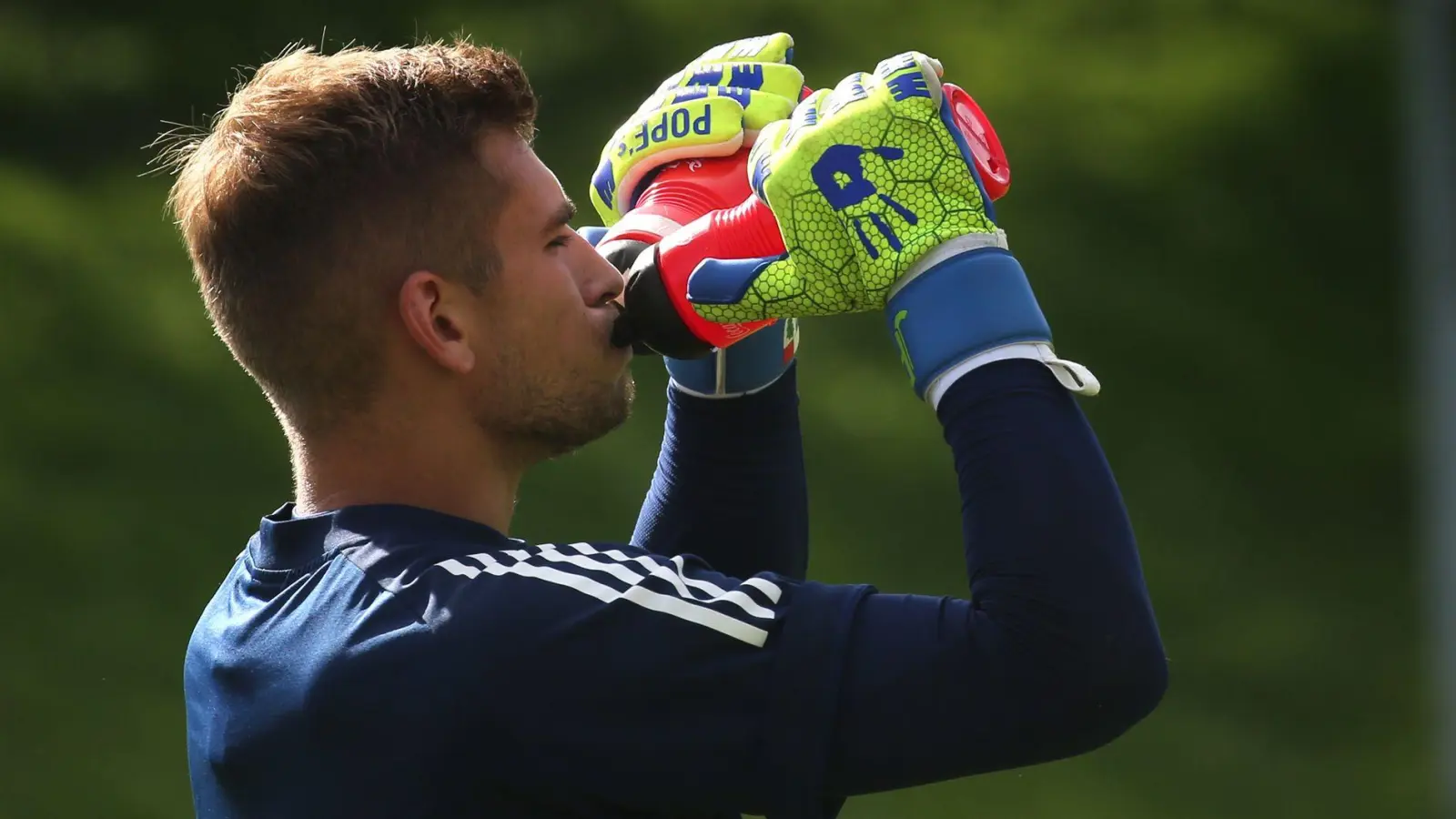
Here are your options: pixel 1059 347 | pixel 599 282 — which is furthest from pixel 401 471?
pixel 1059 347

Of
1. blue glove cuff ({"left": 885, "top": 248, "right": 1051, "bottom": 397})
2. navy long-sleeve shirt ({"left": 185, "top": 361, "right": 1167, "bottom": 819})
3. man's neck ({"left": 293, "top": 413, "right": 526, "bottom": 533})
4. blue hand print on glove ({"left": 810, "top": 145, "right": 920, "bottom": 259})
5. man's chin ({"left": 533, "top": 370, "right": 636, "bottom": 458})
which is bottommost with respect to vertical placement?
navy long-sleeve shirt ({"left": 185, "top": 361, "right": 1167, "bottom": 819})

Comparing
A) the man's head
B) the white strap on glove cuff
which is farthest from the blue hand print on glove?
the man's head

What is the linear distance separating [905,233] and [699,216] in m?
0.43

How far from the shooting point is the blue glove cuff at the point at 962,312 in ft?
3.90

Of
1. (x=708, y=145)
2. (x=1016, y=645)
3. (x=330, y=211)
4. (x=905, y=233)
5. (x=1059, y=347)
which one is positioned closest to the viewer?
(x=1016, y=645)

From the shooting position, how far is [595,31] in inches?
148

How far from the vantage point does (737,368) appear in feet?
5.50

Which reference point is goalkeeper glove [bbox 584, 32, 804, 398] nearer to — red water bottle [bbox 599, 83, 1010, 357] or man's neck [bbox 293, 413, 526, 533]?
red water bottle [bbox 599, 83, 1010, 357]

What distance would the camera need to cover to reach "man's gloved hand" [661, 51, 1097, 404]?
47.1 inches

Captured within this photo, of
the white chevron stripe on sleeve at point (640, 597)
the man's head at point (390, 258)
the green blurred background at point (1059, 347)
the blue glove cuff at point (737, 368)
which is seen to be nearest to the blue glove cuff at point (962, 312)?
the white chevron stripe on sleeve at point (640, 597)

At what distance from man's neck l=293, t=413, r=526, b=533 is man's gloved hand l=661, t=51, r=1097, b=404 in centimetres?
32

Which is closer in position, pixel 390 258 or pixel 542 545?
pixel 542 545

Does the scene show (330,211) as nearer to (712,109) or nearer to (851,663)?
(712,109)

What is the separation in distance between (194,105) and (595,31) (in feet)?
3.23
